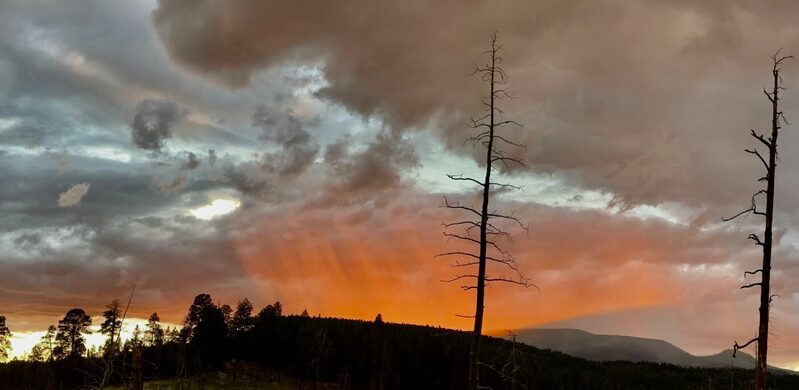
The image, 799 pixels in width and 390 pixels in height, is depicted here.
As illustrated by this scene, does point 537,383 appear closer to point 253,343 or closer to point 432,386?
point 432,386

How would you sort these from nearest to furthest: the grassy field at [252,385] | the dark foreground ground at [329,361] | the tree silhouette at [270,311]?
the grassy field at [252,385], the dark foreground ground at [329,361], the tree silhouette at [270,311]

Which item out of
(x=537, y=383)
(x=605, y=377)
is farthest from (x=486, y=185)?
A: (x=605, y=377)

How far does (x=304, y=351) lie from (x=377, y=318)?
3275cm

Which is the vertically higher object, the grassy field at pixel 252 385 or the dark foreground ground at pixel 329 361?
the dark foreground ground at pixel 329 361

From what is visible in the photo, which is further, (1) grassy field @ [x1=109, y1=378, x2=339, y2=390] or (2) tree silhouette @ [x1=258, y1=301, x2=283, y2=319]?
(2) tree silhouette @ [x1=258, y1=301, x2=283, y2=319]

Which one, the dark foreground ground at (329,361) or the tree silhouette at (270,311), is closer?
the dark foreground ground at (329,361)

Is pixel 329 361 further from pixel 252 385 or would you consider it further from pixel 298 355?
pixel 252 385

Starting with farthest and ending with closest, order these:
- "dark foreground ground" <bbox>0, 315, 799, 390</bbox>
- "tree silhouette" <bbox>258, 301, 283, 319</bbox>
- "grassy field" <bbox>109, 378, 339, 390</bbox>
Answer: "tree silhouette" <bbox>258, 301, 283, 319</bbox> → "dark foreground ground" <bbox>0, 315, 799, 390</bbox> → "grassy field" <bbox>109, 378, 339, 390</bbox>

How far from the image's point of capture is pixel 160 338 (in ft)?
448

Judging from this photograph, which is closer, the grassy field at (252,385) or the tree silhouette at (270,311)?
the grassy field at (252,385)

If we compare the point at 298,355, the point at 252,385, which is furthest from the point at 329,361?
the point at 252,385

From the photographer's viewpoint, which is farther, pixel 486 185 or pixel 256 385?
pixel 256 385

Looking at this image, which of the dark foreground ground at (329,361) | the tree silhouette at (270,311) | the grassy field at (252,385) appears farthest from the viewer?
the tree silhouette at (270,311)

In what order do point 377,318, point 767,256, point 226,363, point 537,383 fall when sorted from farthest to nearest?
point 377,318
point 226,363
point 537,383
point 767,256
